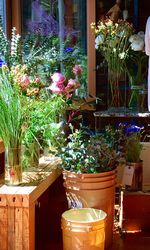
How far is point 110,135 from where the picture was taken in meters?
3.12

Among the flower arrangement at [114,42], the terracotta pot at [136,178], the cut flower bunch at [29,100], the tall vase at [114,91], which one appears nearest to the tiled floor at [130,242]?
the terracotta pot at [136,178]

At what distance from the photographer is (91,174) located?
2.77m

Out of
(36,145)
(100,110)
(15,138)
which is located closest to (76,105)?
(100,110)

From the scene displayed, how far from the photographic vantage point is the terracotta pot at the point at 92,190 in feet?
9.15

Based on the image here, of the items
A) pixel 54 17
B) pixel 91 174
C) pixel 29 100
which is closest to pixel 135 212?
pixel 91 174

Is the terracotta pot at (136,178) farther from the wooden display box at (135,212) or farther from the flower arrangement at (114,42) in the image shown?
the flower arrangement at (114,42)

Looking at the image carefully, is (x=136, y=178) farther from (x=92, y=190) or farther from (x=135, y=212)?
(x=92, y=190)

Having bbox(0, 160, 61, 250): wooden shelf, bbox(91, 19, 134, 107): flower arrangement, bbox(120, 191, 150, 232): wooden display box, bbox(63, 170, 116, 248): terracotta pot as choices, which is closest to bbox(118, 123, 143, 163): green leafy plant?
bbox(120, 191, 150, 232): wooden display box

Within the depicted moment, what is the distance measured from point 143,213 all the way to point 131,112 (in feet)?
3.06

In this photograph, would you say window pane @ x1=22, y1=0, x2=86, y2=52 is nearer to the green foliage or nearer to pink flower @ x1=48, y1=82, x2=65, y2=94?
pink flower @ x1=48, y1=82, x2=65, y2=94

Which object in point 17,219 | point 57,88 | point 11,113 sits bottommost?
point 17,219

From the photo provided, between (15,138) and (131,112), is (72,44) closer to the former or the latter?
(131,112)

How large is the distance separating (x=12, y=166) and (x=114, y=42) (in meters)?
1.57

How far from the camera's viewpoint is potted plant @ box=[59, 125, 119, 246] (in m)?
2.79
